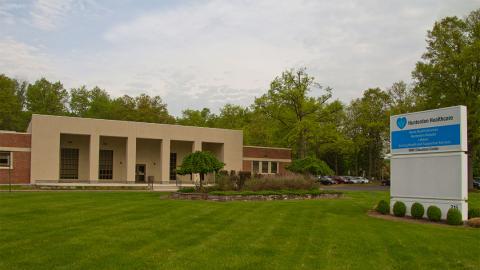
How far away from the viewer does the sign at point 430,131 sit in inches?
645

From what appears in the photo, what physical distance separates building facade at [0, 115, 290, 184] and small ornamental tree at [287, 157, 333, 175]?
13233 mm

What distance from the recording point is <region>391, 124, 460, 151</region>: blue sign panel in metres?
16.5

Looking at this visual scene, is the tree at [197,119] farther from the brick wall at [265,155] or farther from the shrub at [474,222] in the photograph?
the shrub at [474,222]

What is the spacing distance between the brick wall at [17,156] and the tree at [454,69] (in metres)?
36.1

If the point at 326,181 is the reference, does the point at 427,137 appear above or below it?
above

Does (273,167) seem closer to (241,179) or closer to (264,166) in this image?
(264,166)

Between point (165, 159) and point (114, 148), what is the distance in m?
4.92

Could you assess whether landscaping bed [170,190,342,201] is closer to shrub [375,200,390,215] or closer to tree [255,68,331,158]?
shrub [375,200,390,215]

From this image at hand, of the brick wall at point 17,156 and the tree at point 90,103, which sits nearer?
the brick wall at point 17,156

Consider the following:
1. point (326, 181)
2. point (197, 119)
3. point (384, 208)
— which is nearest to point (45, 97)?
point (197, 119)

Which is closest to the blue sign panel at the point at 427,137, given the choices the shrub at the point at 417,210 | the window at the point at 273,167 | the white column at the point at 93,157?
the shrub at the point at 417,210

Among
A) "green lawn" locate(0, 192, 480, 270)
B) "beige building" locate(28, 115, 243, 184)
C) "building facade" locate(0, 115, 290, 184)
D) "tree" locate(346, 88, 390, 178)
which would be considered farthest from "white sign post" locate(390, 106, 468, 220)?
"tree" locate(346, 88, 390, 178)

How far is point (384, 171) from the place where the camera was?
84.1 m

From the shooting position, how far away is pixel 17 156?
37625 millimetres
